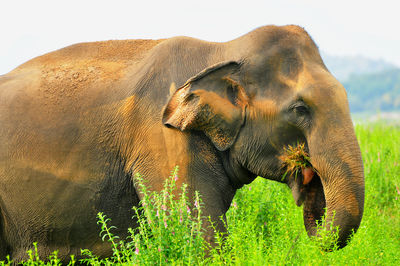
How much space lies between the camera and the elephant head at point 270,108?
456cm

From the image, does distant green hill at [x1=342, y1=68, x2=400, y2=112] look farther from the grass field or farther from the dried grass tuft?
the dried grass tuft

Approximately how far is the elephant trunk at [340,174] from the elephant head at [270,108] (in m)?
0.01

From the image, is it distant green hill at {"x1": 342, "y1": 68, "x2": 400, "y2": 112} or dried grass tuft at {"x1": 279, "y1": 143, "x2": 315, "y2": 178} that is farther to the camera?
distant green hill at {"x1": 342, "y1": 68, "x2": 400, "y2": 112}

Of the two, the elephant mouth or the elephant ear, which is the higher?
the elephant ear

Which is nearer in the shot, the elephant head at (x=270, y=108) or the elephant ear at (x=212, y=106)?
the elephant head at (x=270, y=108)

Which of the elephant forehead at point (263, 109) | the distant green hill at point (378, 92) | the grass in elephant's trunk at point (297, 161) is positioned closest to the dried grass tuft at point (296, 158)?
the grass in elephant's trunk at point (297, 161)

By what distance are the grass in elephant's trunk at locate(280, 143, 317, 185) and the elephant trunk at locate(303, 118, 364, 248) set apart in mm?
162

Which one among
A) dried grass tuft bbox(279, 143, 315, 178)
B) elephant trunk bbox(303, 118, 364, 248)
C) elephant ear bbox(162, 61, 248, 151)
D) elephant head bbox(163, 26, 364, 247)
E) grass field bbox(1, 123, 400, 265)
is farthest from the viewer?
elephant ear bbox(162, 61, 248, 151)

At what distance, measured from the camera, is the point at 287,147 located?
15.8ft

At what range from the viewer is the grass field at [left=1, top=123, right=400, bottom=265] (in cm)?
412

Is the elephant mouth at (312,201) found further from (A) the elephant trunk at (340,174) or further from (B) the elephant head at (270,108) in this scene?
(A) the elephant trunk at (340,174)

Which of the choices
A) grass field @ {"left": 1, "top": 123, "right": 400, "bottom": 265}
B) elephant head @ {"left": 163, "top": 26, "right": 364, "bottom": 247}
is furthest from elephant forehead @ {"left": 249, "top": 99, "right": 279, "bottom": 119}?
grass field @ {"left": 1, "top": 123, "right": 400, "bottom": 265}

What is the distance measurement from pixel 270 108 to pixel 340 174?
756mm

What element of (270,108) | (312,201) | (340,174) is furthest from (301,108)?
(312,201)
